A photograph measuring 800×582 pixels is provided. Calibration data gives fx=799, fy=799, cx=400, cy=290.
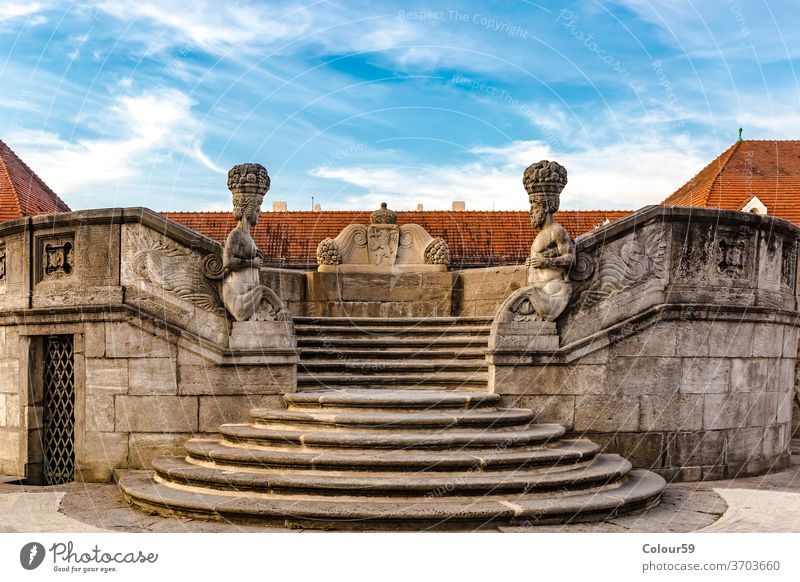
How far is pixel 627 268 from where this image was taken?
8875 millimetres

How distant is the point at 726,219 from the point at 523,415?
3.41 metres

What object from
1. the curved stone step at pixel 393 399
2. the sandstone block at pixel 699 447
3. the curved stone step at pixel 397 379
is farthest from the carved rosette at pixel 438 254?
the sandstone block at pixel 699 447

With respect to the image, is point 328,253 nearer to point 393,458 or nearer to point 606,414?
point 606,414

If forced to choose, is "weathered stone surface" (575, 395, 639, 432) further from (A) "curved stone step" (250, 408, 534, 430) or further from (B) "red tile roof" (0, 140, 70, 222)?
(B) "red tile roof" (0, 140, 70, 222)

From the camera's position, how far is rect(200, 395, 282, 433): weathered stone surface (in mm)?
8477

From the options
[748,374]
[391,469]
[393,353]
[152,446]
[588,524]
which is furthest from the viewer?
[393,353]

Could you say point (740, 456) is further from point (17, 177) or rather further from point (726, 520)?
point (17, 177)

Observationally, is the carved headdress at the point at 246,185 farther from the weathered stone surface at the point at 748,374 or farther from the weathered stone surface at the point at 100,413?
the weathered stone surface at the point at 748,374

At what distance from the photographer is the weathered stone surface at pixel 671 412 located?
876cm

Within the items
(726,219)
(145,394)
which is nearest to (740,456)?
(726,219)

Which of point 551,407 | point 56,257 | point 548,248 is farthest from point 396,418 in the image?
point 56,257

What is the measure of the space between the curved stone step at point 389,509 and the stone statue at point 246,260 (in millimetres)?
2326

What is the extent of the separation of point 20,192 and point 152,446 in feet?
86.6

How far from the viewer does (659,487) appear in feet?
24.5
